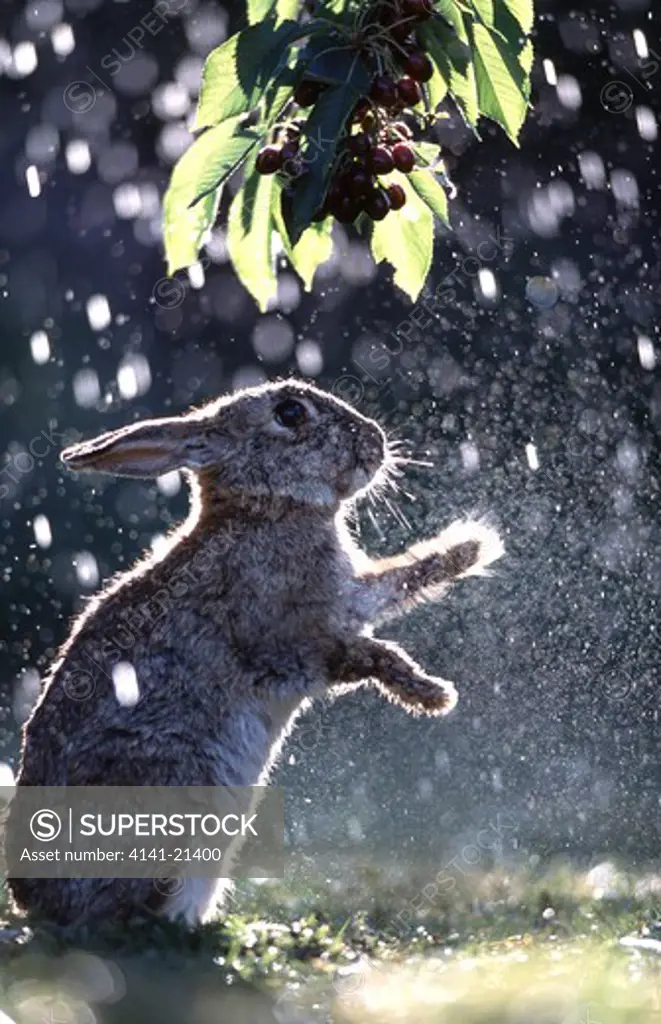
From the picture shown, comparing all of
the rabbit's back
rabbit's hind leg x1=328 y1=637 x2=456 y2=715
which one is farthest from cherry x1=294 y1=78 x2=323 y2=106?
rabbit's hind leg x1=328 y1=637 x2=456 y2=715

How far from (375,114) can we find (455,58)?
0.77 ft

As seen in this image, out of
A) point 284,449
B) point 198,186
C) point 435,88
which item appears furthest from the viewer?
Answer: point 284,449

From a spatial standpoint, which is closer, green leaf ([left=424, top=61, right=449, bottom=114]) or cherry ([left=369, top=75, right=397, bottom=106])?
cherry ([left=369, top=75, right=397, bottom=106])

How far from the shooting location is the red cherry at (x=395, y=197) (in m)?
3.61

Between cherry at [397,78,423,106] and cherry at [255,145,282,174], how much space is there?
1.03ft

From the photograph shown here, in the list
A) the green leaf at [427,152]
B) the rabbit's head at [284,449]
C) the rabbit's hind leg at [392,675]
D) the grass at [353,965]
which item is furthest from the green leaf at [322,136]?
the grass at [353,965]

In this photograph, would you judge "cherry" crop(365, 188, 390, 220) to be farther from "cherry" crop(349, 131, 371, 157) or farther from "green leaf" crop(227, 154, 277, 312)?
"green leaf" crop(227, 154, 277, 312)

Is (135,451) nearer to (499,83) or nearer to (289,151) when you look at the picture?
(289,151)

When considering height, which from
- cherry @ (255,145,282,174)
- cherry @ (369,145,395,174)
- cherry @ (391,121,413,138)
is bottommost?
cherry @ (369,145,395,174)

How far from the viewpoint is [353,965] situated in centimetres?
392

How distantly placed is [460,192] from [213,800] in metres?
7.87

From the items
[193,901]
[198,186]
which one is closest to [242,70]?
[198,186]

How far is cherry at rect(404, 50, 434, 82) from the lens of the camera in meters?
3.49

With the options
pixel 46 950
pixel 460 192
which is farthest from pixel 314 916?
pixel 460 192
